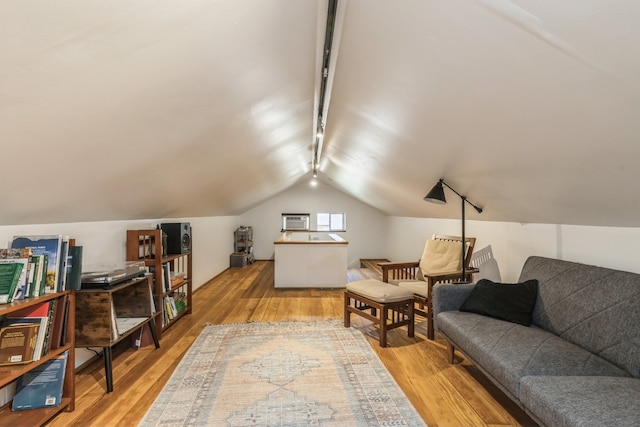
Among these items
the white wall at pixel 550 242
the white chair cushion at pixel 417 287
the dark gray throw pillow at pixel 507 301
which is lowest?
the white chair cushion at pixel 417 287

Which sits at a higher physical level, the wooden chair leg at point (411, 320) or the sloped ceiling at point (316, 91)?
the sloped ceiling at point (316, 91)

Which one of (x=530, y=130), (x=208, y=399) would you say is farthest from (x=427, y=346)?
(x=530, y=130)

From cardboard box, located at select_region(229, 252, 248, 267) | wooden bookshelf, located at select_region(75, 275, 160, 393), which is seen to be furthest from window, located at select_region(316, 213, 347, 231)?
wooden bookshelf, located at select_region(75, 275, 160, 393)

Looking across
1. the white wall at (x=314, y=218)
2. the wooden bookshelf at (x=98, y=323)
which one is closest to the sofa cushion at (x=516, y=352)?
the wooden bookshelf at (x=98, y=323)

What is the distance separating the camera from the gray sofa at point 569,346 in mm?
1312

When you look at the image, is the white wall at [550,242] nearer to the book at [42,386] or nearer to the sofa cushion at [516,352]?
the sofa cushion at [516,352]

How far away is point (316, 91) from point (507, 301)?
2205mm

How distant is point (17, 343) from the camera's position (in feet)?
5.64

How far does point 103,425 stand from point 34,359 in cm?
54

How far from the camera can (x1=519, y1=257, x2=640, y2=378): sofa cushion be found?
1.69 metres

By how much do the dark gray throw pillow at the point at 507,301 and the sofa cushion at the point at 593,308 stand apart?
0.23ft

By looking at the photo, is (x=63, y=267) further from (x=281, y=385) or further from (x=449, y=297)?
(x=449, y=297)

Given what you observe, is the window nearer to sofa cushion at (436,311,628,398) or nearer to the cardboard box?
the cardboard box

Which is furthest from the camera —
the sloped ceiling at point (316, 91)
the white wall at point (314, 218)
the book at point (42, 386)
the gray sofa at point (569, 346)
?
the white wall at point (314, 218)
